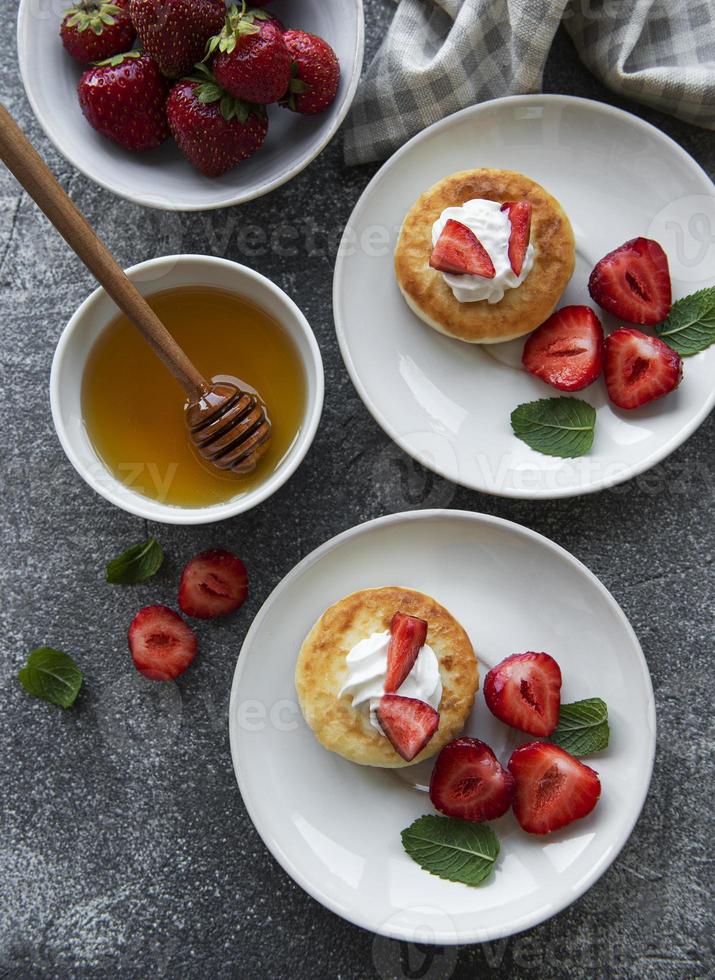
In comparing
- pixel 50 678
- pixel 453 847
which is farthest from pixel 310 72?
pixel 453 847

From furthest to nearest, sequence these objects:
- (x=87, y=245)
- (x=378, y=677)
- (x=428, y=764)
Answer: (x=428, y=764) → (x=378, y=677) → (x=87, y=245)

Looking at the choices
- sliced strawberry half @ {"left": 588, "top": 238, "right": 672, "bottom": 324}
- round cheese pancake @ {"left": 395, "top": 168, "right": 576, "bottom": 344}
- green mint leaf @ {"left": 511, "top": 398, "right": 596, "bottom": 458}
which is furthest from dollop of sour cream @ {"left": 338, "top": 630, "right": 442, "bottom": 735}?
sliced strawberry half @ {"left": 588, "top": 238, "right": 672, "bottom": 324}

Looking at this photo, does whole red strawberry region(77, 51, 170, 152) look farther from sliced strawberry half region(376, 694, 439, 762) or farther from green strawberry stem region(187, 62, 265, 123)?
sliced strawberry half region(376, 694, 439, 762)

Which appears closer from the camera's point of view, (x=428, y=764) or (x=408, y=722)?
(x=408, y=722)

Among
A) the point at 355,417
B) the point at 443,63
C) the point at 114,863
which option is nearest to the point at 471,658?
the point at 355,417

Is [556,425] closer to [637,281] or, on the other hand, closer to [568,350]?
[568,350]

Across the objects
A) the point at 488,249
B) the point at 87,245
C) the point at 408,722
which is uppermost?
the point at 87,245
